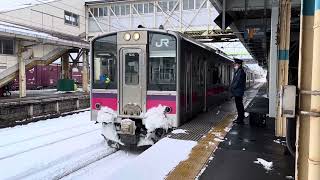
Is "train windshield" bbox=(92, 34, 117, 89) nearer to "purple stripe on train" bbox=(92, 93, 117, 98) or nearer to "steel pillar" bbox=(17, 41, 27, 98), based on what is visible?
"purple stripe on train" bbox=(92, 93, 117, 98)

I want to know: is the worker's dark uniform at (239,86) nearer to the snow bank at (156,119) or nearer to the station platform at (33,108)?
the snow bank at (156,119)

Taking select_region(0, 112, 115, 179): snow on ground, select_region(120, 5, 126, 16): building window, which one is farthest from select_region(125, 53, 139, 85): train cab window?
select_region(120, 5, 126, 16): building window

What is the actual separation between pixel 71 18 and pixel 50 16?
306 centimetres

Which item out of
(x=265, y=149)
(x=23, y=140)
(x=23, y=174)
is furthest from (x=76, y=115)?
(x=265, y=149)

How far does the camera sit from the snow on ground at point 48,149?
7.17 metres

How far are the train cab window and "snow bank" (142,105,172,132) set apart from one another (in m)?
0.83

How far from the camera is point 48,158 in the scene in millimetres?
8055

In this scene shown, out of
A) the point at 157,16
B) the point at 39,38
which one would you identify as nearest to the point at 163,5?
the point at 157,16

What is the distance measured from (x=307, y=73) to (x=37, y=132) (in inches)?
427

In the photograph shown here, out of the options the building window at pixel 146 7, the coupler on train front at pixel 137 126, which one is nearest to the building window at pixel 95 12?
the building window at pixel 146 7

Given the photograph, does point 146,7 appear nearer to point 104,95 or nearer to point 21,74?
point 21,74

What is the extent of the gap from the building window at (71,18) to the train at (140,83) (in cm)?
2049

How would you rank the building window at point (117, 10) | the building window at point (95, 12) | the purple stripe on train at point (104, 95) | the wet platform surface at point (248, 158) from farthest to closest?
1. the building window at point (95, 12)
2. the building window at point (117, 10)
3. the purple stripe on train at point (104, 95)
4. the wet platform surface at point (248, 158)

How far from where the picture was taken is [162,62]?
26.4ft
